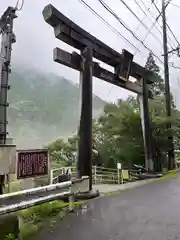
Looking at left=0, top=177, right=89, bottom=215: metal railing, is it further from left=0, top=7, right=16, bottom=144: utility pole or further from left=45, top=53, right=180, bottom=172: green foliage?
left=45, top=53, right=180, bottom=172: green foliage

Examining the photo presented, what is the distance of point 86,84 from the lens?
322 inches

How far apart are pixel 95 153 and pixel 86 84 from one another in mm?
10142

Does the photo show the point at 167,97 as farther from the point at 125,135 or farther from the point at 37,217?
the point at 37,217

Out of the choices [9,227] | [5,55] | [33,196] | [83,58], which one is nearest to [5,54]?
[5,55]

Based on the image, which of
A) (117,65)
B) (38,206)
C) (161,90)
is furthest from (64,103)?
(38,206)

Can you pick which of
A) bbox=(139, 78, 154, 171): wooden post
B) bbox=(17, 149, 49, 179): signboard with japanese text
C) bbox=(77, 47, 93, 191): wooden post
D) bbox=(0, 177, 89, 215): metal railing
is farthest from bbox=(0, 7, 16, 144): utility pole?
bbox=(139, 78, 154, 171): wooden post

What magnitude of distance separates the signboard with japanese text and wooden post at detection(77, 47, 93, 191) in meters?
2.28

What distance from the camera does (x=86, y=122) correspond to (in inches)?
316

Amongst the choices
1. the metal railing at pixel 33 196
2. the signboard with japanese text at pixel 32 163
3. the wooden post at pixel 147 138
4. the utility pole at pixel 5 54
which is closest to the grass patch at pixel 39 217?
the metal railing at pixel 33 196

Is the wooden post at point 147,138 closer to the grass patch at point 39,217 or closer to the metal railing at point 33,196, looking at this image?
the metal railing at point 33,196

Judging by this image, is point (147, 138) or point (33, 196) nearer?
point (33, 196)

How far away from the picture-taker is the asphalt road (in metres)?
4.11

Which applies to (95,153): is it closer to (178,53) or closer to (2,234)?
(178,53)

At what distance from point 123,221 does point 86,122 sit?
3718 millimetres
